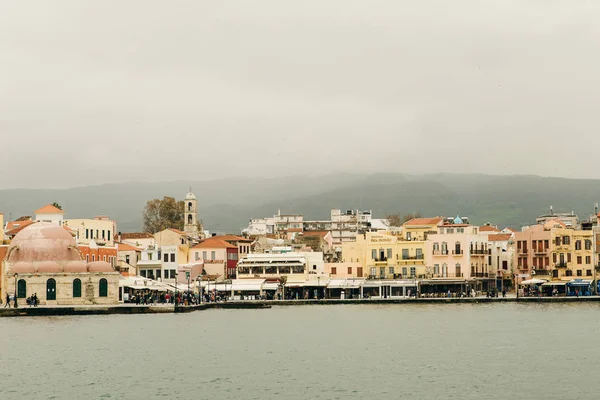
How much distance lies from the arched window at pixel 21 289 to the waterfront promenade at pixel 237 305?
3.59 m

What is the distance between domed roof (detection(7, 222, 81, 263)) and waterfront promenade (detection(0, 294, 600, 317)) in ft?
19.2

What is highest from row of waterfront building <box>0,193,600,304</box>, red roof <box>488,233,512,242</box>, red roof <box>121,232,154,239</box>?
red roof <box>121,232,154,239</box>

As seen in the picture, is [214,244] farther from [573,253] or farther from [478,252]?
[573,253]

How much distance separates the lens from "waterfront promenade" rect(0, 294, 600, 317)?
81875mm

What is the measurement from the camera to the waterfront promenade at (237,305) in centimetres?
8188

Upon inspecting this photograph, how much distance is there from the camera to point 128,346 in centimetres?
5609

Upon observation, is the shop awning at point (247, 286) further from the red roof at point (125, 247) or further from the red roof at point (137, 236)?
the red roof at point (137, 236)

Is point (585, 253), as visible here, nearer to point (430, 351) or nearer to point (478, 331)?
point (478, 331)

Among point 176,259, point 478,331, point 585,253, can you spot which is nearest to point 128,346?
point 478,331

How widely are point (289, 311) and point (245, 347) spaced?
110 ft

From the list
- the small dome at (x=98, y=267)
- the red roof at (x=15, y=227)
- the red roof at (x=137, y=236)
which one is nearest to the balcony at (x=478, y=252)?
the small dome at (x=98, y=267)

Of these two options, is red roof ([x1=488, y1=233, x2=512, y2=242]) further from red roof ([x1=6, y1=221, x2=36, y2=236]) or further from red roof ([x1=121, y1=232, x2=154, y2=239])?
red roof ([x1=6, y1=221, x2=36, y2=236])

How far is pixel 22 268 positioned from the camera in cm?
8606

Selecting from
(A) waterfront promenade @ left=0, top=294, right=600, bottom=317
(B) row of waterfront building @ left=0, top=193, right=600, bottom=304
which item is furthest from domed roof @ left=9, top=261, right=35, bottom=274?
(B) row of waterfront building @ left=0, top=193, right=600, bottom=304
